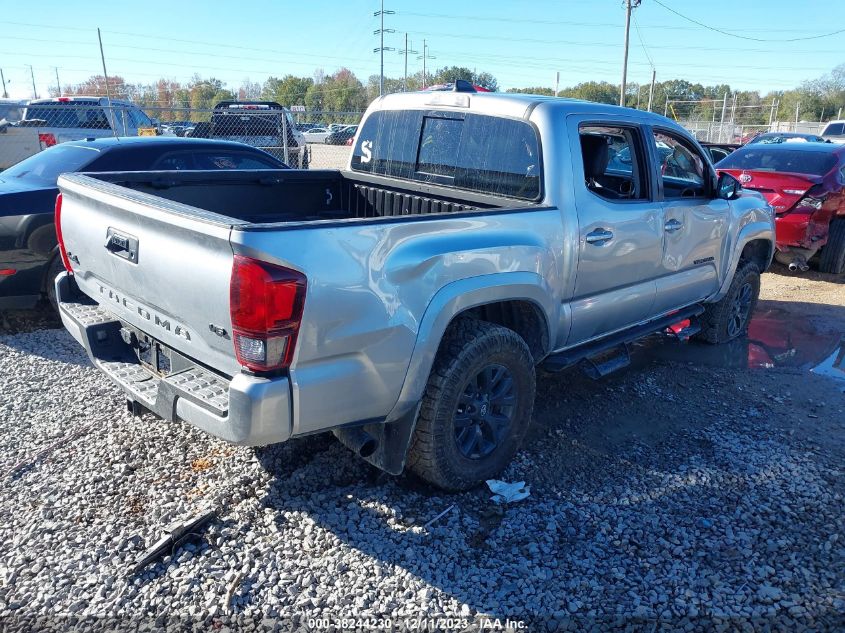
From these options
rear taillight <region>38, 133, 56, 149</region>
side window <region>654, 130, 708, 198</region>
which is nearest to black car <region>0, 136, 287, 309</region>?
side window <region>654, 130, 708, 198</region>

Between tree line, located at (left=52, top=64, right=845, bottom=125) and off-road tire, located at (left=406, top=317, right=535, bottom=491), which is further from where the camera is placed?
tree line, located at (left=52, top=64, right=845, bottom=125)

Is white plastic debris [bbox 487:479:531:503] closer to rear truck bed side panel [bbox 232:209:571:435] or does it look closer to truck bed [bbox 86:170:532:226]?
rear truck bed side panel [bbox 232:209:571:435]

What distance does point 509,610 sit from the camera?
108 inches

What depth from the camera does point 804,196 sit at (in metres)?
8.45

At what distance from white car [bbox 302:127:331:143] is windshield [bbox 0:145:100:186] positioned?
34.5 m

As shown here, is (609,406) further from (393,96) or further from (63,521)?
(63,521)

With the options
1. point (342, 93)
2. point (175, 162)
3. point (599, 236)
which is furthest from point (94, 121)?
point (342, 93)

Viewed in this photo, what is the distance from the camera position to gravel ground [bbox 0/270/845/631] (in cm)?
274

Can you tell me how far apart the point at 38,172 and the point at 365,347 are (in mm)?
4907

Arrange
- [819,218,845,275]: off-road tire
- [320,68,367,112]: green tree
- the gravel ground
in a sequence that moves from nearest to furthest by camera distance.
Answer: the gravel ground
[819,218,845,275]: off-road tire
[320,68,367,112]: green tree

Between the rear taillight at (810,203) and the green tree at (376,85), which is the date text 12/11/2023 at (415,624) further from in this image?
the green tree at (376,85)

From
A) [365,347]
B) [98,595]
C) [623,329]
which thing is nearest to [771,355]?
[623,329]

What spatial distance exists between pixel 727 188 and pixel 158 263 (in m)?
4.22

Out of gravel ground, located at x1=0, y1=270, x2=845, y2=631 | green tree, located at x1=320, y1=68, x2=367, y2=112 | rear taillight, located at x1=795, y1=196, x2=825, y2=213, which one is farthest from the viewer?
green tree, located at x1=320, y1=68, x2=367, y2=112
